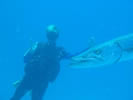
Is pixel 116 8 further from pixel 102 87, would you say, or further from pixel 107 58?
pixel 107 58

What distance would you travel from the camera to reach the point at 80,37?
79.1m

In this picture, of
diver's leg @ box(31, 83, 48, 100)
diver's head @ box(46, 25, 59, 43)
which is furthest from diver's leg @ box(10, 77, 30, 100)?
diver's head @ box(46, 25, 59, 43)

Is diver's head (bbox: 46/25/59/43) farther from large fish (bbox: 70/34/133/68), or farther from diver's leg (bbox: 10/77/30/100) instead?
large fish (bbox: 70/34/133/68)

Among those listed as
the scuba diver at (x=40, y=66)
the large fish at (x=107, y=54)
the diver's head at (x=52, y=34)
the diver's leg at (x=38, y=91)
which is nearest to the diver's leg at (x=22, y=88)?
the scuba diver at (x=40, y=66)

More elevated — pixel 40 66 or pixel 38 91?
pixel 40 66

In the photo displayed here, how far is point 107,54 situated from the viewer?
14.2 feet

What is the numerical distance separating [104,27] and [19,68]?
45.3 metres

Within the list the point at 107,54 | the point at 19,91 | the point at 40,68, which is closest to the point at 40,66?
the point at 40,68

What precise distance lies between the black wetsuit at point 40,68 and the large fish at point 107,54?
229 cm

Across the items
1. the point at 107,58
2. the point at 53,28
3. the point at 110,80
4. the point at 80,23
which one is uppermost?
the point at 80,23

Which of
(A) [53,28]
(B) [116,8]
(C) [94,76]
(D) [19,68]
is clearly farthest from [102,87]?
(B) [116,8]

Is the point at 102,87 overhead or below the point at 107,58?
overhead

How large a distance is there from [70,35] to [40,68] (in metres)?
69.7

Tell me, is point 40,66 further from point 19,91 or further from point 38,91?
point 19,91
